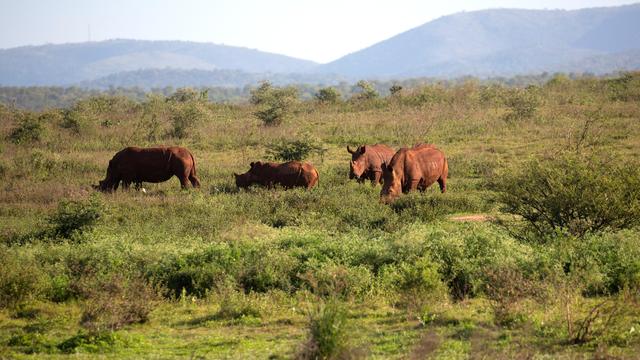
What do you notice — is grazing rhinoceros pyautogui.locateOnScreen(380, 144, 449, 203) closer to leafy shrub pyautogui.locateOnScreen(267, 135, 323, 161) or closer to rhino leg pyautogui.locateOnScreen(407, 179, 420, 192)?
rhino leg pyautogui.locateOnScreen(407, 179, 420, 192)

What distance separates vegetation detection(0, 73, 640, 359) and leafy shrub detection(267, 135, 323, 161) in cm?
236

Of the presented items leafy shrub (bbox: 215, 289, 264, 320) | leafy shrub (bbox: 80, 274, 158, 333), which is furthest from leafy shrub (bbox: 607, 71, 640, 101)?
leafy shrub (bbox: 80, 274, 158, 333)

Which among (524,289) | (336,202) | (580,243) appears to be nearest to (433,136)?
(336,202)

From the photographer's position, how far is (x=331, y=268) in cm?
1155

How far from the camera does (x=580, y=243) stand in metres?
12.2

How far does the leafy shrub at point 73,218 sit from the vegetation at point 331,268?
0.11 feet

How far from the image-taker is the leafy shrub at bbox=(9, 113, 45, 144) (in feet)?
99.6

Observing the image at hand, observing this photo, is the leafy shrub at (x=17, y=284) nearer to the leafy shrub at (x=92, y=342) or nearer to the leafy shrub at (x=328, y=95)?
the leafy shrub at (x=92, y=342)

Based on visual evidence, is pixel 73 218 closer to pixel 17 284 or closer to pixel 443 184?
pixel 17 284

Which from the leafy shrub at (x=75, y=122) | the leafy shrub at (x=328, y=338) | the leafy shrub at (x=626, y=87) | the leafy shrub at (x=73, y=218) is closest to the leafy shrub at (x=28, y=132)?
the leafy shrub at (x=75, y=122)

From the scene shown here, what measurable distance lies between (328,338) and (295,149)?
17.8 meters

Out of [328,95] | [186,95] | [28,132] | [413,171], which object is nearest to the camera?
[413,171]

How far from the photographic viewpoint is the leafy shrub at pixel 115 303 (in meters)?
9.91

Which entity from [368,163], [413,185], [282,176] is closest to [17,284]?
[282,176]
